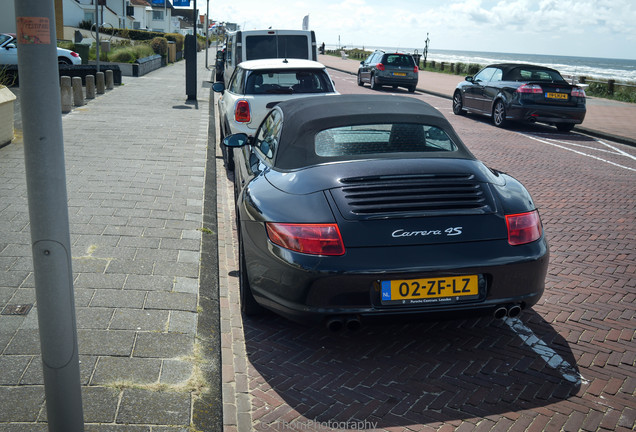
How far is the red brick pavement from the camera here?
329cm

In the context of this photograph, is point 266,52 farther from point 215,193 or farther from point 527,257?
point 527,257

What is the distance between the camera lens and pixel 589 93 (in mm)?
28844

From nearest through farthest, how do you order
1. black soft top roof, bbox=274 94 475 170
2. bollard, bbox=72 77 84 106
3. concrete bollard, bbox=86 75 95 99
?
black soft top roof, bbox=274 94 475 170 < bollard, bbox=72 77 84 106 < concrete bollard, bbox=86 75 95 99

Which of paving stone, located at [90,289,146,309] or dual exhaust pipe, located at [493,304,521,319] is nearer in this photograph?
dual exhaust pipe, located at [493,304,521,319]

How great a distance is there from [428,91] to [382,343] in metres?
23.7

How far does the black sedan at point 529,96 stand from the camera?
15000 millimetres

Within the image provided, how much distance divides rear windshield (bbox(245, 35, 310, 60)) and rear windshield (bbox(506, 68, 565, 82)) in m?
5.55

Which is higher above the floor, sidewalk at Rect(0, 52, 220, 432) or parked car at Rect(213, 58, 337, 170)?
parked car at Rect(213, 58, 337, 170)

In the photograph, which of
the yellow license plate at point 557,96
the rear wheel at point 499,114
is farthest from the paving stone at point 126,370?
the rear wheel at point 499,114

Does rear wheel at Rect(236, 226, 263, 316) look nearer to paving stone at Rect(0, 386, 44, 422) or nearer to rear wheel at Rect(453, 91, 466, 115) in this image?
paving stone at Rect(0, 386, 44, 422)

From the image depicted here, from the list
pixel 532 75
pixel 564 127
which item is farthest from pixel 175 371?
pixel 564 127

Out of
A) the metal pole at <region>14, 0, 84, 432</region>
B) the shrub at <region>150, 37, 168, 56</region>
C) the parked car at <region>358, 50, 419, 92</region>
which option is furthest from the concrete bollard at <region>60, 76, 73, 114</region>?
the shrub at <region>150, 37, 168, 56</region>

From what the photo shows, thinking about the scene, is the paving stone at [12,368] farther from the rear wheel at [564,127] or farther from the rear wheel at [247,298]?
the rear wheel at [564,127]

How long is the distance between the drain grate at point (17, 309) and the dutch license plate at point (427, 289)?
2384 millimetres
